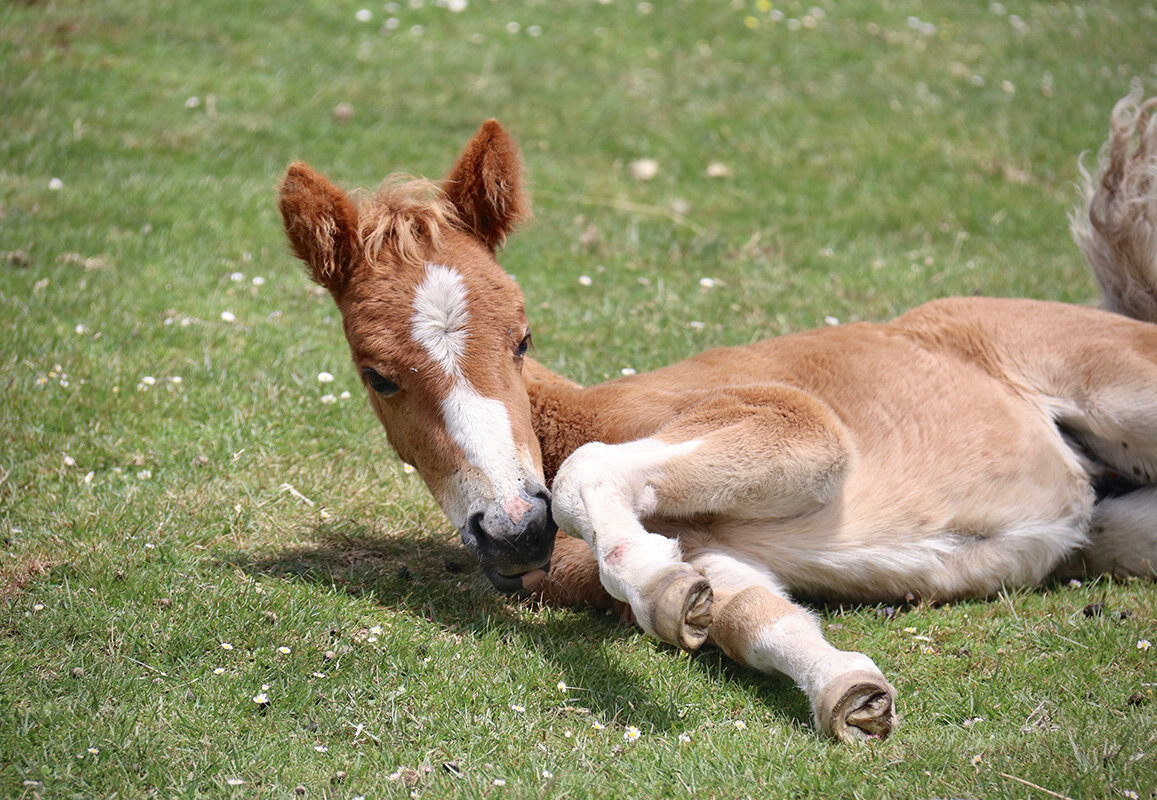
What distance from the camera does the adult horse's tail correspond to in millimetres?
5281

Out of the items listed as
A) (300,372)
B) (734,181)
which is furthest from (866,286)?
(300,372)

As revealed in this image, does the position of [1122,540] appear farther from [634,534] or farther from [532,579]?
[532,579]

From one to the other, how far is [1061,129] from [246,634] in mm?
9591

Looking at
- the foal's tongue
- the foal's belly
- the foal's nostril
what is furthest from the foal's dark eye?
the foal's belly

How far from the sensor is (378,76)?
10.8 metres

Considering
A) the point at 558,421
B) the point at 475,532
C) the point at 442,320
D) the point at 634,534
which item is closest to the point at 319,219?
the point at 442,320

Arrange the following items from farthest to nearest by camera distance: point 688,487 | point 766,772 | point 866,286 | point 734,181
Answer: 1. point 734,181
2. point 866,286
3. point 688,487
4. point 766,772

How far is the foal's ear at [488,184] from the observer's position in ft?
14.1

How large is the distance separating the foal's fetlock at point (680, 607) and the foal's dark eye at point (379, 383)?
127 centimetres

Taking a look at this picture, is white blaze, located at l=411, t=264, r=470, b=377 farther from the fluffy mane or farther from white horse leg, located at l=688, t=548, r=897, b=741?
white horse leg, located at l=688, t=548, r=897, b=741

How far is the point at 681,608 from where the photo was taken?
3.17 metres

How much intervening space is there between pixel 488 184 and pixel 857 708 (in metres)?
2.36

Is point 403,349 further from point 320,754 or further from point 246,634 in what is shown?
point 320,754

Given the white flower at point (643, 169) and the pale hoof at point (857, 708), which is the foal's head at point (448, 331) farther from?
the white flower at point (643, 169)
